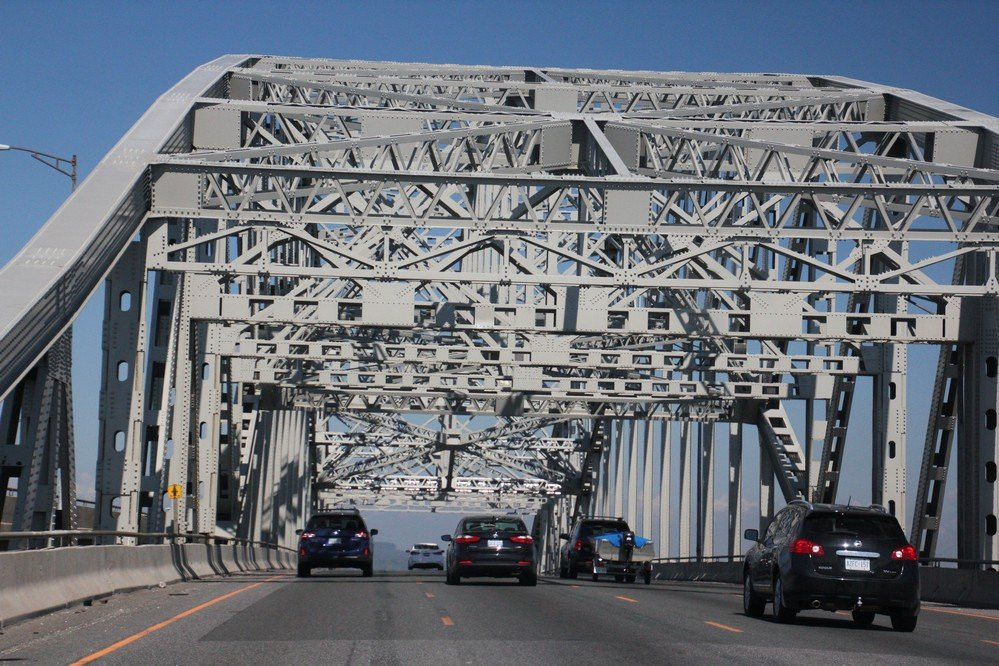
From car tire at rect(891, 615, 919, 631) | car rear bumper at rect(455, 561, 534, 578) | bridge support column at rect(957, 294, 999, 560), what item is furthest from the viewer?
bridge support column at rect(957, 294, 999, 560)

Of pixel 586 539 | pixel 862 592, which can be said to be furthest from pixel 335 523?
pixel 862 592

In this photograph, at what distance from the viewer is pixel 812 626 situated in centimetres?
1936

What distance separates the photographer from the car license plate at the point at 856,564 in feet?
61.7

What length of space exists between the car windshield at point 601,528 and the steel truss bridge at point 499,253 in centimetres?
466

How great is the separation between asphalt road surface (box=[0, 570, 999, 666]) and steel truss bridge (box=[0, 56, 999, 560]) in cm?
471

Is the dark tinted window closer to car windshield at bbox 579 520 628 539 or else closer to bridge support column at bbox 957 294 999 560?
car windshield at bbox 579 520 628 539

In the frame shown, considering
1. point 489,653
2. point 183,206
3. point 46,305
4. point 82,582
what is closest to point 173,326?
point 183,206

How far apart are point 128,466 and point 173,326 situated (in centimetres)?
411

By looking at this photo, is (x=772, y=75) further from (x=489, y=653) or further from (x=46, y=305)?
(x=489, y=653)

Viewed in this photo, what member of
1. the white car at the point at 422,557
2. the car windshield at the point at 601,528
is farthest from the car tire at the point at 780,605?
the white car at the point at 422,557

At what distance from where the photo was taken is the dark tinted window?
35.6 m

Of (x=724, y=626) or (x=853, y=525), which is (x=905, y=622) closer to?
(x=853, y=525)

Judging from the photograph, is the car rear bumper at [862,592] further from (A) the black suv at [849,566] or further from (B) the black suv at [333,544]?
(B) the black suv at [333,544]

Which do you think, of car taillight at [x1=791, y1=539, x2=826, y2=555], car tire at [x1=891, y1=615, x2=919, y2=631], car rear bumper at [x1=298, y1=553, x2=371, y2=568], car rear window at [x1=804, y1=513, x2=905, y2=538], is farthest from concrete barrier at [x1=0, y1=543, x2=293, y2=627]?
car tire at [x1=891, y1=615, x2=919, y2=631]
